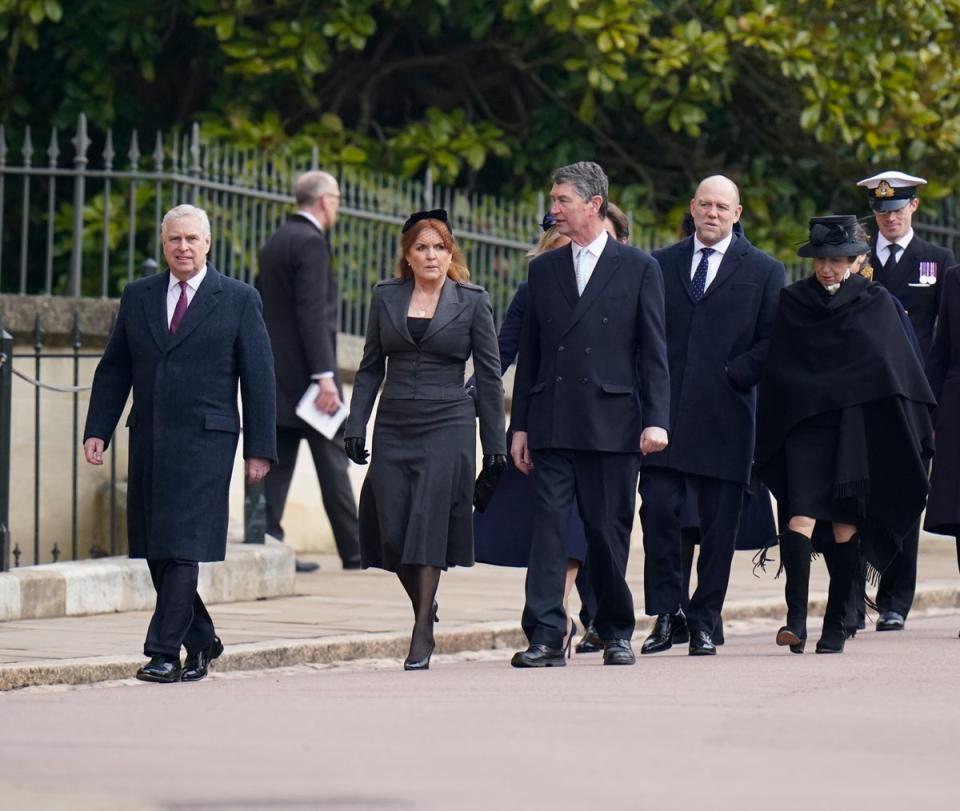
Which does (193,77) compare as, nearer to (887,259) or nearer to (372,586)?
(372,586)

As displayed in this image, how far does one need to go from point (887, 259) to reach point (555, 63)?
6010 mm

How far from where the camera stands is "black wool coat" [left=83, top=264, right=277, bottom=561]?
9047 mm

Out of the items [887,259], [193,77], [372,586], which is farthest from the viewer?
[193,77]

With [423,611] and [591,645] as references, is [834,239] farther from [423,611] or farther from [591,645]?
[423,611]

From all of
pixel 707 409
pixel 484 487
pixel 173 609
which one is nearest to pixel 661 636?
pixel 707 409

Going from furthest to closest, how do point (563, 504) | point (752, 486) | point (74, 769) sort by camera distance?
point (752, 486)
point (563, 504)
point (74, 769)

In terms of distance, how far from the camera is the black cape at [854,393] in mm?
9836

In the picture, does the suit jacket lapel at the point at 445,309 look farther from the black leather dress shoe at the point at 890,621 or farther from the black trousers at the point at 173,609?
the black leather dress shoe at the point at 890,621

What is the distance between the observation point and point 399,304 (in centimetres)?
955

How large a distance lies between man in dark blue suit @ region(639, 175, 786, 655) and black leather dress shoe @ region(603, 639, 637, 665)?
0.48 m

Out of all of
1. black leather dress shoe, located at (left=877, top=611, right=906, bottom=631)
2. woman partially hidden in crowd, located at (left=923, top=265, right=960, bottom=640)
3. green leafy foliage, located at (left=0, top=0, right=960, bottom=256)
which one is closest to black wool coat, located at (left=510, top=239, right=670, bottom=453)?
woman partially hidden in crowd, located at (left=923, top=265, right=960, bottom=640)

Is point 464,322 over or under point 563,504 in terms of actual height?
over

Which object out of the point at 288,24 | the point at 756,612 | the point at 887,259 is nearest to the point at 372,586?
the point at 756,612

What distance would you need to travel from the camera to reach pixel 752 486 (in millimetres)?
10148
